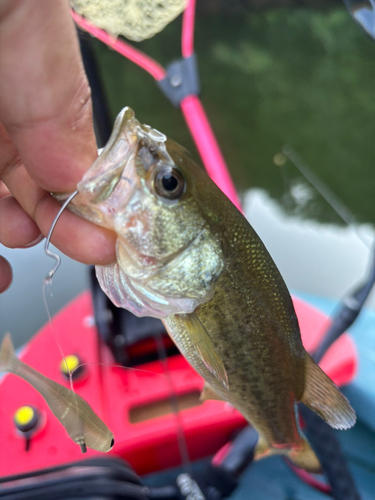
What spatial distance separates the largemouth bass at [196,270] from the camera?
71 centimetres

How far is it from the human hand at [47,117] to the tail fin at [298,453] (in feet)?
2.52

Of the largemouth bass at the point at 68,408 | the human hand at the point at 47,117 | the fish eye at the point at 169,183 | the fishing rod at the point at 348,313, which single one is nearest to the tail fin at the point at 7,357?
the largemouth bass at the point at 68,408

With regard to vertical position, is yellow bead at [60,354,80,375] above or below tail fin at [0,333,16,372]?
below

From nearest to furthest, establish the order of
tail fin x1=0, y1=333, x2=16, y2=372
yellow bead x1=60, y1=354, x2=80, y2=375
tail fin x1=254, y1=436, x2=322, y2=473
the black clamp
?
tail fin x1=0, y1=333, x2=16, y2=372 < tail fin x1=254, y1=436, x2=322, y2=473 < yellow bead x1=60, y1=354, x2=80, y2=375 < the black clamp

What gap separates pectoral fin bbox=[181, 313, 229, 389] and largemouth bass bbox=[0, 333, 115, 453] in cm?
24

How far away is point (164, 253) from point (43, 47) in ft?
1.34

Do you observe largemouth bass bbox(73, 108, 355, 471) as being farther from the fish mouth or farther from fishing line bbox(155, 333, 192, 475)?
fishing line bbox(155, 333, 192, 475)

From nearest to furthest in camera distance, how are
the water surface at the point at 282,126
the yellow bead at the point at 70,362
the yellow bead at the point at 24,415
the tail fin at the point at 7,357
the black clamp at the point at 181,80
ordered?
1. the tail fin at the point at 7,357
2. the yellow bead at the point at 24,415
3. the yellow bead at the point at 70,362
4. the black clamp at the point at 181,80
5. the water surface at the point at 282,126

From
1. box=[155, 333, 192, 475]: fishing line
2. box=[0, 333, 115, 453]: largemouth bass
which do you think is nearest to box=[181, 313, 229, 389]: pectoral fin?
box=[0, 333, 115, 453]: largemouth bass

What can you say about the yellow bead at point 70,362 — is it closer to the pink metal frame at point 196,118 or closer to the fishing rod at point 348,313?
the fishing rod at point 348,313

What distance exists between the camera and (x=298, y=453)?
1089 millimetres

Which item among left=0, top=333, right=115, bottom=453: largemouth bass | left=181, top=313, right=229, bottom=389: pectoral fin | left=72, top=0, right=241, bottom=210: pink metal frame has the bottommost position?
left=72, top=0, right=241, bottom=210: pink metal frame

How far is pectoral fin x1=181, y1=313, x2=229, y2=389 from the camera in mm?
746

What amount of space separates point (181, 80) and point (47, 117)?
1941 mm
